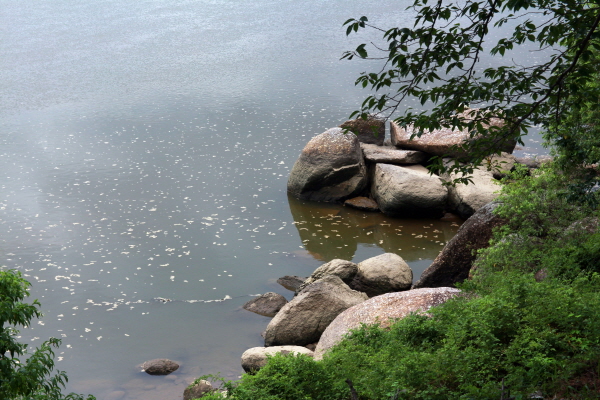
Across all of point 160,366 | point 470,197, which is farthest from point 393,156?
point 160,366

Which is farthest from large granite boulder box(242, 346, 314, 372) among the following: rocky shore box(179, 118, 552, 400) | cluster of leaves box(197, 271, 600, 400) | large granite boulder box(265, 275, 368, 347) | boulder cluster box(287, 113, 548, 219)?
boulder cluster box(287, 113, 548, 219)

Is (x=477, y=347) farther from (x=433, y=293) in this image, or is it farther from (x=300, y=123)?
(x=300, y=123)

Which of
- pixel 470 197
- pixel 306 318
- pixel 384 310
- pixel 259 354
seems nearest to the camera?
pixel 384 310

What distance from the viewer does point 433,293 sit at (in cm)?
915

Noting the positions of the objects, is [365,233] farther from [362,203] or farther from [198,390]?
[198,390]

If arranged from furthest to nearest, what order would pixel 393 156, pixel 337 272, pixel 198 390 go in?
pixel 393 156, pixel 337 272, pixel 198 390

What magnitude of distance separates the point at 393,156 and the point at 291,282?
6279mm

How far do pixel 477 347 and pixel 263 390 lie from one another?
2.44 m

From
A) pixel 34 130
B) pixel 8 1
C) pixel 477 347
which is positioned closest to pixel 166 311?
pixel 477 347

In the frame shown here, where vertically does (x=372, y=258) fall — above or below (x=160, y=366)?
above

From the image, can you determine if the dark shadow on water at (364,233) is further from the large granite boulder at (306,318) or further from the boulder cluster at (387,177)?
the large granite boulder at (306,318)

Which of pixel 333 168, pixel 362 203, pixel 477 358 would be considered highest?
pixel 333 168

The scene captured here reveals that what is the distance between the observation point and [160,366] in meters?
10.5

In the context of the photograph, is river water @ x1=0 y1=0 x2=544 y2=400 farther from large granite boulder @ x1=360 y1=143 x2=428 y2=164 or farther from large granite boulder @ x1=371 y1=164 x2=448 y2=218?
large granite boulder @ x1=360 y1=143 x2=428 y2=164
